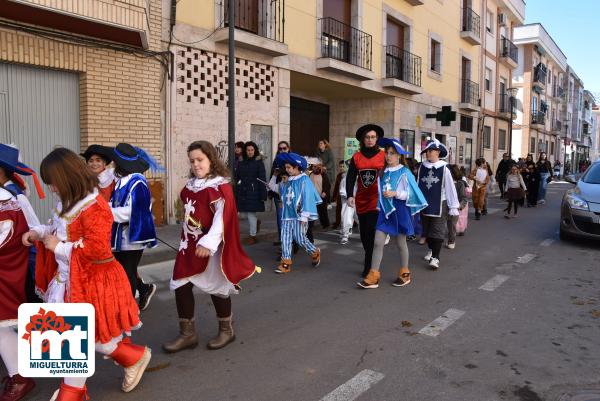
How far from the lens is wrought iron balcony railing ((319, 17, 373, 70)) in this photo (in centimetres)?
1402

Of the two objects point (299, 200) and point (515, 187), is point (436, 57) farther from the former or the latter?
point (299, 200)

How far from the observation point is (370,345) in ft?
12.9

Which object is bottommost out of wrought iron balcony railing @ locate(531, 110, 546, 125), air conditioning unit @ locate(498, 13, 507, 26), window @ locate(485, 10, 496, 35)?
wrought iron balcony railing @ locate(531, 110, 546, 125)

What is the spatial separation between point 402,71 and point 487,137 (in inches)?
431

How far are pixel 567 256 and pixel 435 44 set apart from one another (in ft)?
47.8

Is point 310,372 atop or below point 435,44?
below

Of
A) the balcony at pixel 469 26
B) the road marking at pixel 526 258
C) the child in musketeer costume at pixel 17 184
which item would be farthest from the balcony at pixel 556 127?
the child in musketeer costume at pixel 17 184

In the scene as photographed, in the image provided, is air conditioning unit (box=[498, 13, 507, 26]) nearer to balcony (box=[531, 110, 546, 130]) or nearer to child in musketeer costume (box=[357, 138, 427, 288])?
balcony (box=[531, 110, 546, 130])

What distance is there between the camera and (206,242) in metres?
3.42

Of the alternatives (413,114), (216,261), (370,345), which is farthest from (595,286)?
(413,114)

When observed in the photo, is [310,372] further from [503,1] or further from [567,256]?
[503,1]

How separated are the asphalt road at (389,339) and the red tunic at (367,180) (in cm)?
96

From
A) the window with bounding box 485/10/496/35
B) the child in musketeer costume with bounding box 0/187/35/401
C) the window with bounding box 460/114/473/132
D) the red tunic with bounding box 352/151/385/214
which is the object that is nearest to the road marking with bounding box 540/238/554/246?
the red tunic with bounding box 352/151/385/214

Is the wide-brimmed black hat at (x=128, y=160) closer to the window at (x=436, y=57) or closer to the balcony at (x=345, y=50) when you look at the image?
the balcony at (x=345, y=50)
